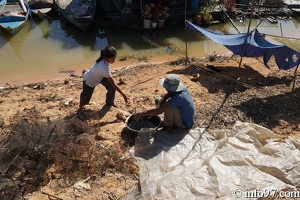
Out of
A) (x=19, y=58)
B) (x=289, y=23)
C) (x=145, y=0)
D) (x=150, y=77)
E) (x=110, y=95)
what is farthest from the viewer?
(x=289, y=23)

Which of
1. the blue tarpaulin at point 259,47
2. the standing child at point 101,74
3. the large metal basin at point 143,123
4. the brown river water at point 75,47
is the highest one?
the standing child at point 101,74

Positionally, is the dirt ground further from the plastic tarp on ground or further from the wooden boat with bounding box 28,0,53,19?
the wooden boat with bounding box 28,0,53,19

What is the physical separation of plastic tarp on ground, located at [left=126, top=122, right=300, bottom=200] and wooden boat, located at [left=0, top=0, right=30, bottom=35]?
9.23 metres

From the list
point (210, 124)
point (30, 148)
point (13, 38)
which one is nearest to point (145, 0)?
point (13, 38)

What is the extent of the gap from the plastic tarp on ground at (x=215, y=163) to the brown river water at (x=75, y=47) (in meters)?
5.82

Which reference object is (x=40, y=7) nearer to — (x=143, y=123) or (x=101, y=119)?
(x=101, y=119)

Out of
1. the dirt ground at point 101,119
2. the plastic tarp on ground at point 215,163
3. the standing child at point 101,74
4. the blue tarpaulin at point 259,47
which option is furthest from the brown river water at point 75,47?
the plastic tarp on ground at point 215,163

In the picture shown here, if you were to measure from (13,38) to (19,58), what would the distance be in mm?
1709

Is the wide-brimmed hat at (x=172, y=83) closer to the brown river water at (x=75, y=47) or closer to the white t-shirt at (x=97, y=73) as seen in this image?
the white t-shirt at (x=97, y=73)

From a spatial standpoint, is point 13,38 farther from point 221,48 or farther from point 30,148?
point 30,148

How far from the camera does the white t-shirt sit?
16.0 ft

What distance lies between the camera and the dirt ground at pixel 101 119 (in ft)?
12.8

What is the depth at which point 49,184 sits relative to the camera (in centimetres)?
390

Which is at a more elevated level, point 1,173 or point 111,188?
point 1,173
